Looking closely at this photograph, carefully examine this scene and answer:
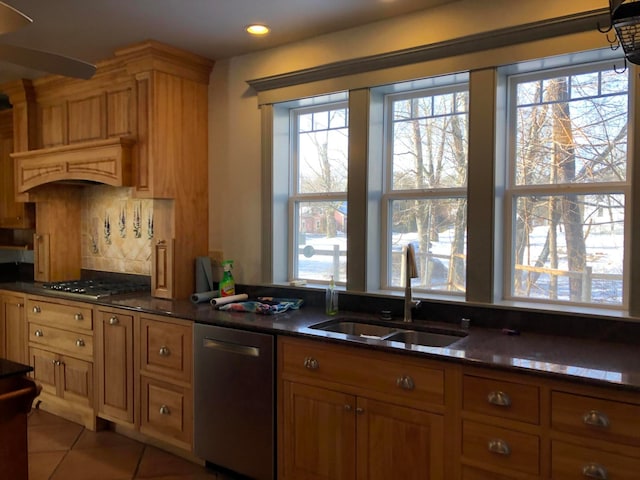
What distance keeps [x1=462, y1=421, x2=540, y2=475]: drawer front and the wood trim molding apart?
5.91 feet

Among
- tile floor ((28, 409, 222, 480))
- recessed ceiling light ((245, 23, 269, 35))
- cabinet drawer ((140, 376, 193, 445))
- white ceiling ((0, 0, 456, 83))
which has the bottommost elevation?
tile floor ((28, 409, 222, 480))

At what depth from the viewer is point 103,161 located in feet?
12.0

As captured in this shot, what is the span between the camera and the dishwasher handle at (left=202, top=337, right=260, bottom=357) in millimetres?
2722

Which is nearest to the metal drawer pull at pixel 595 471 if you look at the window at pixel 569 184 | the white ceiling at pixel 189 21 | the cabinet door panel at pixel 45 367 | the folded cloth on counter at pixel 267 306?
the window at pixel 569 184

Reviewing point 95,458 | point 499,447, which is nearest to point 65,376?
point 95,458

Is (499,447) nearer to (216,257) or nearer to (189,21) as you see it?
(216,257)

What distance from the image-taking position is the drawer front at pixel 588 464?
5.81ft

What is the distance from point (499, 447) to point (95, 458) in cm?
247

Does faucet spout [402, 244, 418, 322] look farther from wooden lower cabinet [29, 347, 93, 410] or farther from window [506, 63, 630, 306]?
wooden lower cabinet [29, 347, 93, 410]

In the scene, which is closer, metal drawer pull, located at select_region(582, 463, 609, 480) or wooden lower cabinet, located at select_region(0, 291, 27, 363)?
metal drawer pull, located at select_region(582, 463, 609, 480)

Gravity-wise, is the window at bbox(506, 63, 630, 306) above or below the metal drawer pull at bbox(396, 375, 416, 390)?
above

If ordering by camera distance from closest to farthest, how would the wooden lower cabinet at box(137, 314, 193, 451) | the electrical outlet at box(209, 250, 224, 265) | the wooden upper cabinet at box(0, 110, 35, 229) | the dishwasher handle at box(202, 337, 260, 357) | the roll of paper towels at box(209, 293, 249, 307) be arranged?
the dishwasher handle at box(202, 337, 260, 357) → the wooden lower cabinet at box(137, 314, 193, 451) → the roll of paper towels at box(209, 293, 249, 307) → the electrical outlet at box(209, 250, 224, 265) → the wooden upper cabinet at box(0, 110, 35, 229)

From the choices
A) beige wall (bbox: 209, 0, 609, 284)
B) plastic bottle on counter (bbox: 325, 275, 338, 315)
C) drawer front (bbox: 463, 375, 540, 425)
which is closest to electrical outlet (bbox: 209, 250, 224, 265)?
beige wall (bbox: 209, 0, 609, 284)

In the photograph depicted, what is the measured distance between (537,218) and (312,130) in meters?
1.56
